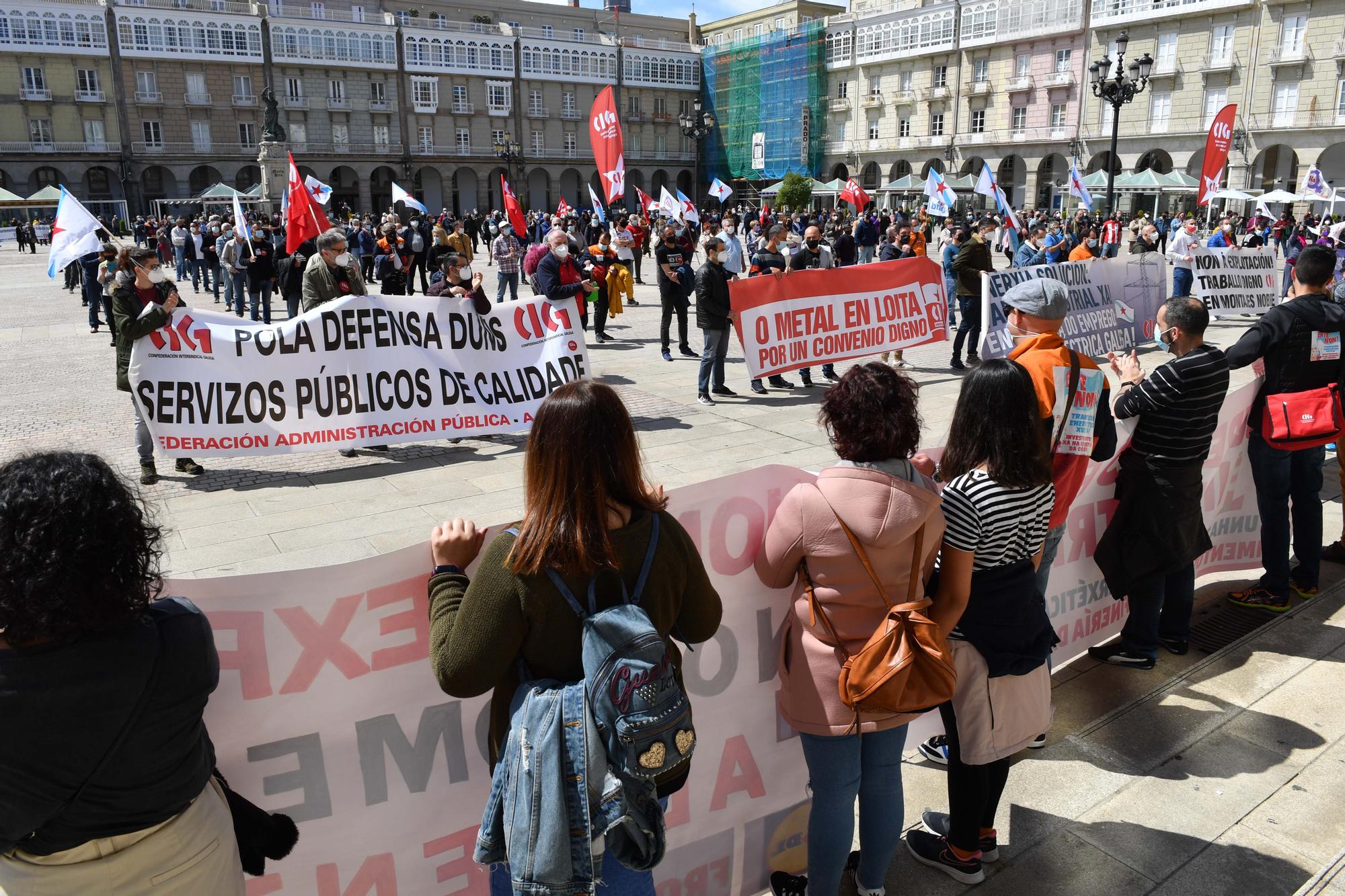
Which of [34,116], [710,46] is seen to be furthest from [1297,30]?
[34,116]

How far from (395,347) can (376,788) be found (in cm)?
547

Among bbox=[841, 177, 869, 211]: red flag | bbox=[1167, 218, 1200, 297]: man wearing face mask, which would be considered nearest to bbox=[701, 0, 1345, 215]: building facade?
bbox=[841, 177, 869, 211]: red flag

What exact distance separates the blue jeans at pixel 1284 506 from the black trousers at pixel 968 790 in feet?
9.14

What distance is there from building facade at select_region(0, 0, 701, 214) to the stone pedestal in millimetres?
28045

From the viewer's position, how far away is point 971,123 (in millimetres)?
55688

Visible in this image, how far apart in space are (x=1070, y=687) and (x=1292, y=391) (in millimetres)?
Answer: 1971

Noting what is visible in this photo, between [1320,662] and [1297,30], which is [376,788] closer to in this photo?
[1320,662]

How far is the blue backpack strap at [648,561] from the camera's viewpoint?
1811 mm

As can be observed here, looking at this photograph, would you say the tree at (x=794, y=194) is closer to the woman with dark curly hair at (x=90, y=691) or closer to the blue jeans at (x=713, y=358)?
the blue jeans at (x=713, y=358)

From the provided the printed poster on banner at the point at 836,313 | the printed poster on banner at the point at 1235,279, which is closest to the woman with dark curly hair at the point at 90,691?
the printed poster on banner at the point at 836,313

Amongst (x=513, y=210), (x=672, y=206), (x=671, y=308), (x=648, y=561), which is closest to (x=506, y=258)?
(x=671, y=308)

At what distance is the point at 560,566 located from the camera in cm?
173

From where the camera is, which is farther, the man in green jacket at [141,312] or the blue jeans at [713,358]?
the blue jeans at [713,358]

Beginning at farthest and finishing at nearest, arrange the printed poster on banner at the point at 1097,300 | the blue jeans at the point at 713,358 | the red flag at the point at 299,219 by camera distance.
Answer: the red flag at the point at 299,219, the printed poster on banner at the point at 1097,300, the blue jeans at the point at 713,358
